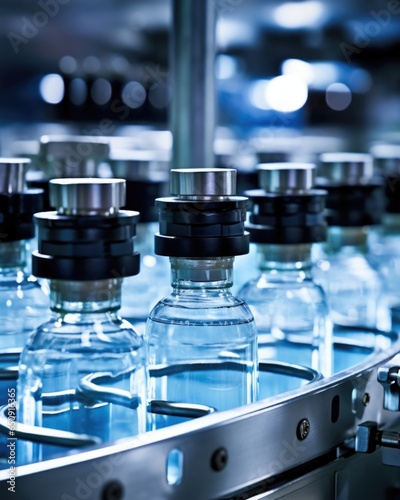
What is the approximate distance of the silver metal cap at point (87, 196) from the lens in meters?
0.51

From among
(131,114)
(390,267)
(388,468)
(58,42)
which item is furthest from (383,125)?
(388,468)

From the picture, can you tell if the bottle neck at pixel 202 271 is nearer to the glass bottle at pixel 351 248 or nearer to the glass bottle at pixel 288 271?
the glass bottle at pixel 288 271

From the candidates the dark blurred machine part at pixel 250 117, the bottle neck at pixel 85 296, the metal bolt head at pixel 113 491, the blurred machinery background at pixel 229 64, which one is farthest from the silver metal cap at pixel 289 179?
the blurred machinery background at pixel 229 64

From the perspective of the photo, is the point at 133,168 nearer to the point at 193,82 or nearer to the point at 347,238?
the point at 193,82

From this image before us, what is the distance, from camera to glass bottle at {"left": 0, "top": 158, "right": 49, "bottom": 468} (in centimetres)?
65

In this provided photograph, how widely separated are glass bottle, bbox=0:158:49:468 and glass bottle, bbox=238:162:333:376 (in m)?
0.19

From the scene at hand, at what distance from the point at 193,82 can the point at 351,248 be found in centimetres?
25

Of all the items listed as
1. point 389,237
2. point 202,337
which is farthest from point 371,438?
point 389,237

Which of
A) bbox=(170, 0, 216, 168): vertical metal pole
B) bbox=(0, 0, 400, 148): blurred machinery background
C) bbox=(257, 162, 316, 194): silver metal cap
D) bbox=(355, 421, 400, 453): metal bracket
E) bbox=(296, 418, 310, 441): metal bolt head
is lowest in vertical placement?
bbox=(355, 421, 400, 453): metal bracket

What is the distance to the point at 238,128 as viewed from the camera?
232 cm

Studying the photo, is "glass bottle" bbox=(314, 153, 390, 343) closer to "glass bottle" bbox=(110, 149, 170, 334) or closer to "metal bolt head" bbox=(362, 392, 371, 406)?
"glass bottle" bbox=(110, 149, 170, 334)

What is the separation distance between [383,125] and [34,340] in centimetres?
176

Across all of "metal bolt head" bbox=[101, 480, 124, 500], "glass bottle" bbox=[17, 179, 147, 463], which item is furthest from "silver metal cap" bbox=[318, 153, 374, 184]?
"metal bolt head" bbox=[101, 480, 124, 500]

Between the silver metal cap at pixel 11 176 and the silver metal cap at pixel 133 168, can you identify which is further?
the silver metal cap at pixel 133 168
